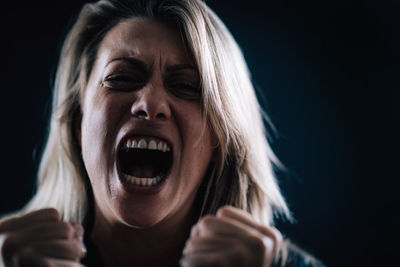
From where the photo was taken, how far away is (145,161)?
1278mm

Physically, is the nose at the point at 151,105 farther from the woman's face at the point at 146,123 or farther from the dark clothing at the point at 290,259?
the dark clothing at the point at 290,259

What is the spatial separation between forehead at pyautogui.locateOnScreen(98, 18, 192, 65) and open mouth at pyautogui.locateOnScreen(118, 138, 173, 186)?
245 mm

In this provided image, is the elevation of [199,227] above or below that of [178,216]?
above

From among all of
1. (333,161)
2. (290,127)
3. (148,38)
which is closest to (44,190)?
(148,38)

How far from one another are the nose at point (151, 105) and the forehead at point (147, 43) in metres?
0.09

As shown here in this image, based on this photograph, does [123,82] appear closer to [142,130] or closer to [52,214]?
[142,130]

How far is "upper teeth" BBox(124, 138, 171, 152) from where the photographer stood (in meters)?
1.06

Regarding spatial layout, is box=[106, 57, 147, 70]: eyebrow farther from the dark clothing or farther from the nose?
the dark clothing

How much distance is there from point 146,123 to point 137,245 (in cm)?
42

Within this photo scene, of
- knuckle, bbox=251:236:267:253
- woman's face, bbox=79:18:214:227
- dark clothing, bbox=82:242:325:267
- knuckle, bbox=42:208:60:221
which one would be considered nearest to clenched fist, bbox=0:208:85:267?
knuckle, bbox=42:208:60:221

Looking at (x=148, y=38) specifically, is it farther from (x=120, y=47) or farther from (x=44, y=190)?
(x=44, y=190)

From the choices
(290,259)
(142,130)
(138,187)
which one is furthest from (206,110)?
(290,259)

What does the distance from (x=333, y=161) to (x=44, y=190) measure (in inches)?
46.6

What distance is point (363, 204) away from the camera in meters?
1.51
